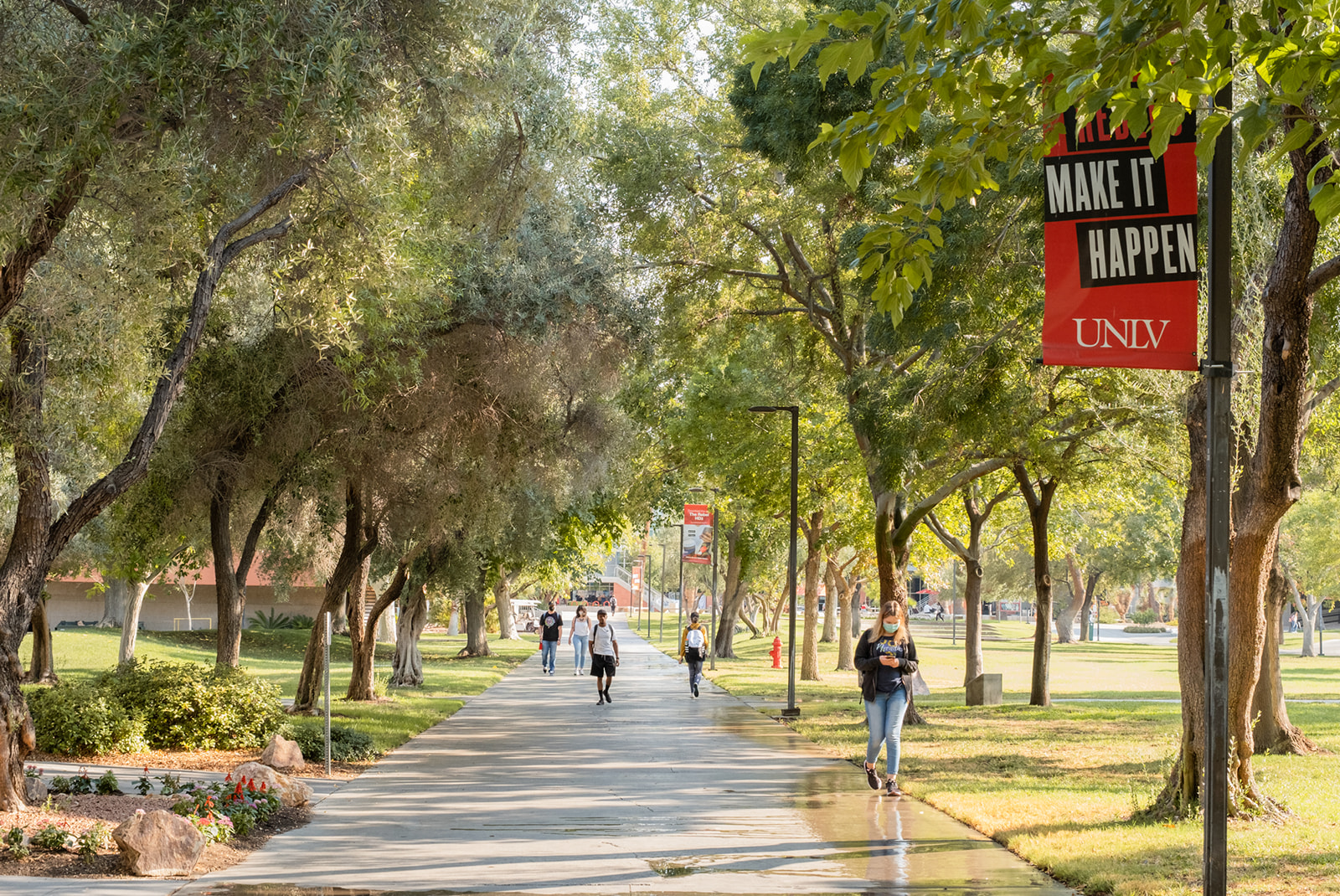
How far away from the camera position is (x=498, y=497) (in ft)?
64.7

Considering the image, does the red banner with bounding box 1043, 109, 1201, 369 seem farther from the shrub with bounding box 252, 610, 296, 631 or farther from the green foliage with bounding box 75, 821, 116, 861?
the shrub with bounding box 252, 610, 296, 631

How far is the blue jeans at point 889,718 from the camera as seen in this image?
12391mm

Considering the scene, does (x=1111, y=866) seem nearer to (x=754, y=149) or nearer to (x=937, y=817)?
(x=937, y=817)

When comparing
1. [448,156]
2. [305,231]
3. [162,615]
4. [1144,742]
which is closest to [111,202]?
[305,231]

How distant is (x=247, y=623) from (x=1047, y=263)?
5406 cm

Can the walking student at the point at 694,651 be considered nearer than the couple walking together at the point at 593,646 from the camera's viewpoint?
No

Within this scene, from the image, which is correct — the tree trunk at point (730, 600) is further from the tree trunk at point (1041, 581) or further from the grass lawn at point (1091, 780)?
the tree trunk at point (1041, 581)

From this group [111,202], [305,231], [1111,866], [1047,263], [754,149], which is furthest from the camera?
[754,149]

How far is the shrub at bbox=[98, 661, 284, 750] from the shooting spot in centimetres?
1501

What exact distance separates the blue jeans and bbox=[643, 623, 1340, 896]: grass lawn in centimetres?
54

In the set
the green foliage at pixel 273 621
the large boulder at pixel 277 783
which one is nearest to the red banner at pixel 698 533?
the large boulder at pixel 277 783

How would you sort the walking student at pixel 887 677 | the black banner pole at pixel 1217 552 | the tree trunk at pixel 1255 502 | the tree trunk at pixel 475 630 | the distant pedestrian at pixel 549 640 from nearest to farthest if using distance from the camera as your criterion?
the black banner pole at pixel 1217 552, the tree trunk at pixel 1255 502, the walking student at pixel 887 677, the distant pedestrian at pixel 549 640, the tree trunk at pixel 475 630

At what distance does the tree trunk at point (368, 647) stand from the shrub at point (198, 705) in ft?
22.7

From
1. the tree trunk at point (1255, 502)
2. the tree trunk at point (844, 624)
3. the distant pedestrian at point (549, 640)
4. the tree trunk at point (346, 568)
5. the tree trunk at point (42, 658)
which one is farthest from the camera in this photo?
the tree trunk at point (844, 624)
